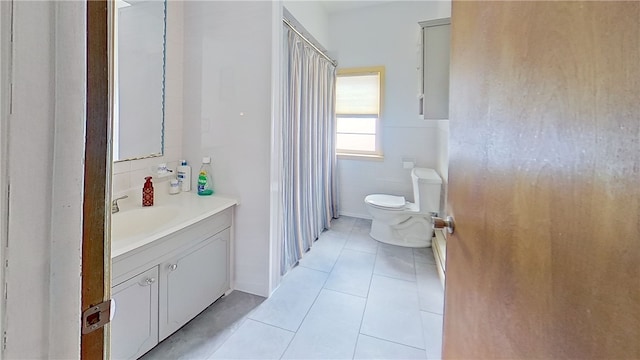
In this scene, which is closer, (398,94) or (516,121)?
(516,121)

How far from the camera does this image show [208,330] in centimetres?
178

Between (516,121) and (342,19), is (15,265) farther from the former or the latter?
(342,19)

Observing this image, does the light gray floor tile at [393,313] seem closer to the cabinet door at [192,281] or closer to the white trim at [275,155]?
the white trim at [275,155]

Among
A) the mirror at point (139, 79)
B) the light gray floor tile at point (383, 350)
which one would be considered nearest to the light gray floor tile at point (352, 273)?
the light gray floor tile at point (383, 350)

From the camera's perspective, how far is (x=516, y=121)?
628mm

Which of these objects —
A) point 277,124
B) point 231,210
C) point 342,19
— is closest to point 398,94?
point 342,19

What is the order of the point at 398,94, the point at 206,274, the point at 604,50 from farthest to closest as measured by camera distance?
the point at 398,94 → the point at 206,274 → the point at 604,50

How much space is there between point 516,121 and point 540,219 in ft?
0.69

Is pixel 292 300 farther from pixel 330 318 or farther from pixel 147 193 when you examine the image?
pixel 147 193

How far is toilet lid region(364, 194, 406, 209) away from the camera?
317cm

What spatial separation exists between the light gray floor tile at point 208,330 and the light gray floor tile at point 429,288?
1155 mm

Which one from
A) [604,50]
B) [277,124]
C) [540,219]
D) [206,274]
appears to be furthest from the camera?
[277,124]

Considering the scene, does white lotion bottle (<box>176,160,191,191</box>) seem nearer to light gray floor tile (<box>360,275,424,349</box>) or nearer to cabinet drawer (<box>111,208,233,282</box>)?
cabinet drawer (<box>111,208,233,282</box>)

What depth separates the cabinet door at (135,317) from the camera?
4.45 ft
